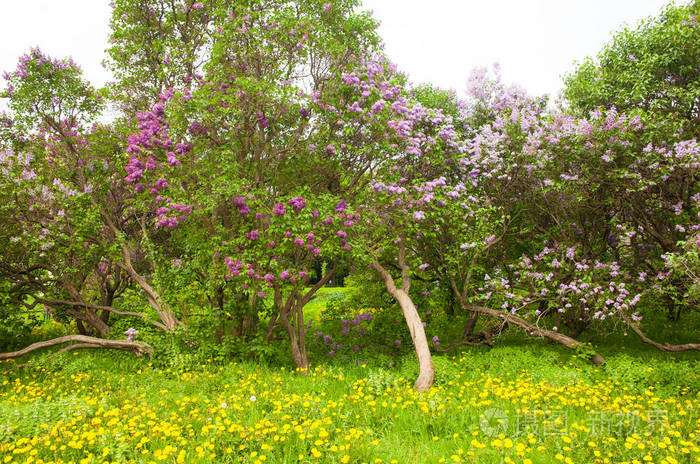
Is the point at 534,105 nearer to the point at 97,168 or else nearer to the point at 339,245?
the point at 339,245

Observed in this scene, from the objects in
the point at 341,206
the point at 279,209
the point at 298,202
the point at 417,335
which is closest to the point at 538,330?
the point at 417,335

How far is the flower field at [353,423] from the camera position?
170 inches

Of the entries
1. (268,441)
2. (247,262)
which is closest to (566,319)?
(247,262)

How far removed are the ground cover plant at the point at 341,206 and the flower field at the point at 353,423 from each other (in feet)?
0.43

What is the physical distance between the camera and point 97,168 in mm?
11312

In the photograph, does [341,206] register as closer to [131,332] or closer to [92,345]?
[131,332]

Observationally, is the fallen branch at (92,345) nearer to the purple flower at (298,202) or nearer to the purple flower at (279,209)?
the purple flower at (279,209)

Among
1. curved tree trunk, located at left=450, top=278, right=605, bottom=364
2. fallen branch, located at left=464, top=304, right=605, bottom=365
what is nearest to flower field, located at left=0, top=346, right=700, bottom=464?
fallen branch, located at left=464, top=304, right=605, bottom=365

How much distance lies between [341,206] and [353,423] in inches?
179

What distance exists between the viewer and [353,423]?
5359 mm

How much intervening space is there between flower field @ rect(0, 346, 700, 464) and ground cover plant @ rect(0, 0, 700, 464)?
13 centimetres

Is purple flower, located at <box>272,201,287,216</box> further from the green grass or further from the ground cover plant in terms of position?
the green grass

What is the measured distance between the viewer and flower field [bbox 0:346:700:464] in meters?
4.31

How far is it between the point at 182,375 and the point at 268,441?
4.59 m
